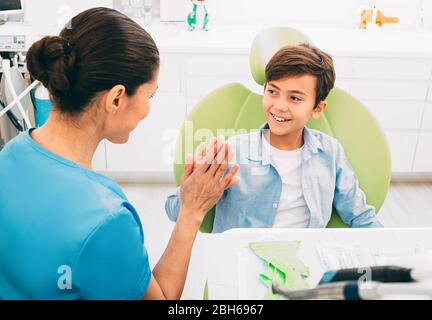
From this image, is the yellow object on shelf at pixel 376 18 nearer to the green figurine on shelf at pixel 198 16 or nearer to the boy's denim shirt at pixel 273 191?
the green figurine on shelf at pixel 198 16

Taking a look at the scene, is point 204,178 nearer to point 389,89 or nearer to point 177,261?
point 177,261

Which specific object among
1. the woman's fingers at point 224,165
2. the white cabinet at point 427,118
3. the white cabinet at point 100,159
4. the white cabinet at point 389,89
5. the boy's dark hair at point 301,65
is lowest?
the white cabinet at point 100,159

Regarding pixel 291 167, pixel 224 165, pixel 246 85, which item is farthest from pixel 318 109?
pixel 246 85

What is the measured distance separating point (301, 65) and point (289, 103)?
0.37 ft

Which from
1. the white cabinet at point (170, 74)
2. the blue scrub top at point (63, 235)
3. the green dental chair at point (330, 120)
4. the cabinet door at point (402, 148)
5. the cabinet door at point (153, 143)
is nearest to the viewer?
the blue scrub top at point (63, 235)

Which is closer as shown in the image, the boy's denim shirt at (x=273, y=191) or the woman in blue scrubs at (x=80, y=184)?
the woman in blue scrubs at (x=80, y=184)

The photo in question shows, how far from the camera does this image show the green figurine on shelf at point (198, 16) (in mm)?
3061

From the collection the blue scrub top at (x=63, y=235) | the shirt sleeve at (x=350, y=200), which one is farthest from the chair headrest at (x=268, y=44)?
the blue scrub top at (x=63, y=235)

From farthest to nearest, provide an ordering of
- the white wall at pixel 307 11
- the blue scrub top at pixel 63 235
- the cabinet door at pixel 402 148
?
the white wall at pixel 307 11 → the cabinet door at pixel 402 148 → the blue scrub top at pixel 63 235

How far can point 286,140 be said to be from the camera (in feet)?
5.10

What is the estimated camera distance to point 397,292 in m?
0.74

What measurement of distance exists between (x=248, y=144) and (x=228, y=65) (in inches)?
52.6

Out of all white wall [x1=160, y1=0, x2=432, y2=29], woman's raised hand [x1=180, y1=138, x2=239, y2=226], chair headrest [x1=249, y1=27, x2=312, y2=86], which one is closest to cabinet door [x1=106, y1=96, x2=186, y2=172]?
white wall [x1=160, y1=0, x2=432, y2=29]

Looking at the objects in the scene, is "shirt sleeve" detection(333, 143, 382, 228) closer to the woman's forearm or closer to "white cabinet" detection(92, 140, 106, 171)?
the woman's forearm
